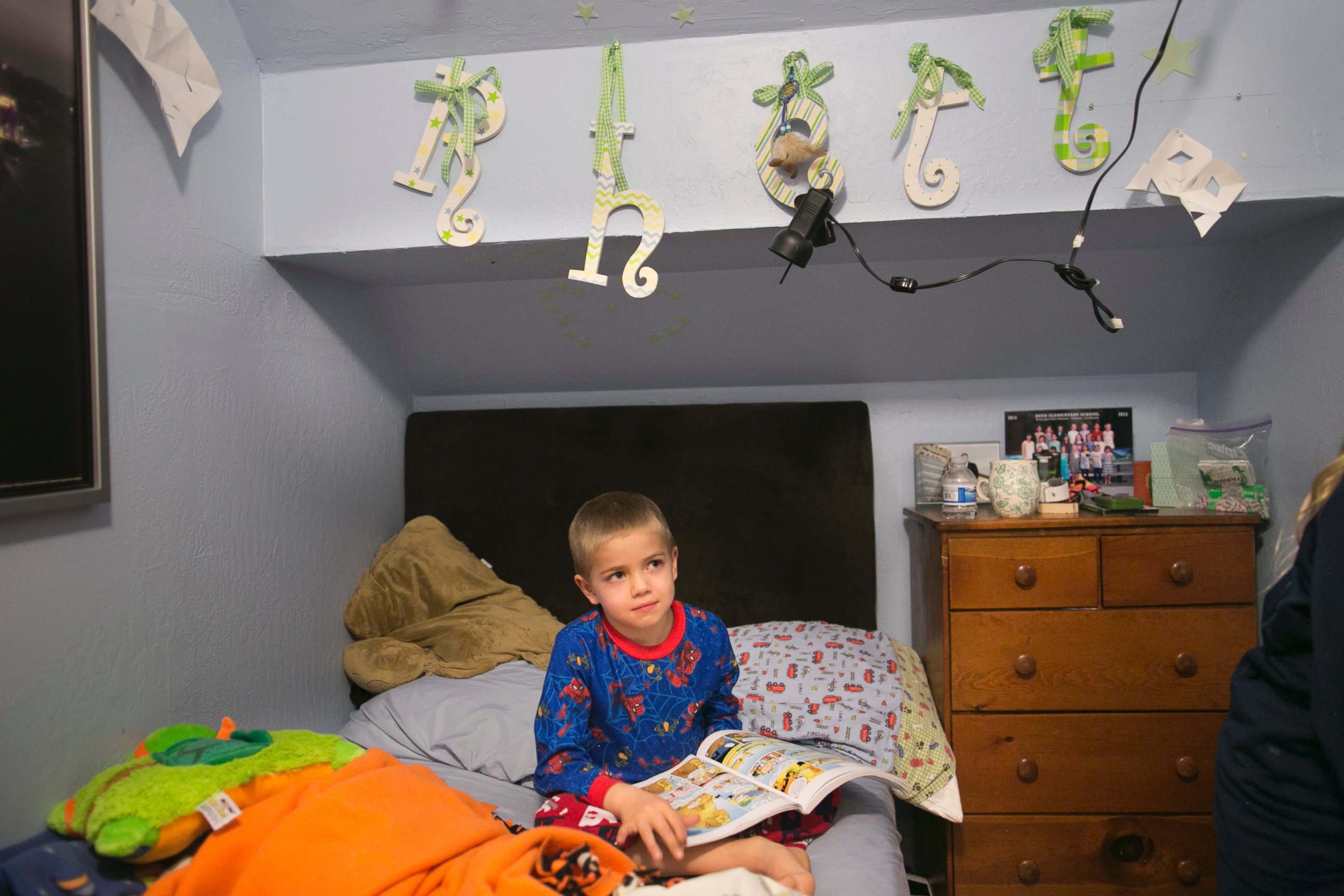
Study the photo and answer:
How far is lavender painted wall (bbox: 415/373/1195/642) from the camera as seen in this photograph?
2.36 meters

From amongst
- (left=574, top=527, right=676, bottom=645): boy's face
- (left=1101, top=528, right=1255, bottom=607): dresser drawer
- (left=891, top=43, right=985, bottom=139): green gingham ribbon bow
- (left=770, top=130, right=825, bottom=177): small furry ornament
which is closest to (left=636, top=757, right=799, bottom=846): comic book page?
(left=574, top=527, right=676, bottom=645): boy's face

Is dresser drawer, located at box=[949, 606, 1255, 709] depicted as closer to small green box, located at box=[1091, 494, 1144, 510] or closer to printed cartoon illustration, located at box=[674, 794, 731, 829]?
small green box, located at box=[1091, 494, 1144, 510]

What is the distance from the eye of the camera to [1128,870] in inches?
72.2

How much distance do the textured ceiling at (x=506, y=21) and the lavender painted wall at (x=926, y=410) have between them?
3.50ft

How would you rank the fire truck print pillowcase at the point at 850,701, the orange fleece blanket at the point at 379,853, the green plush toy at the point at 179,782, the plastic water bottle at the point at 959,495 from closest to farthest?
the orange fleece blanket at the point at 379,853
the green plush toy at the point at 179,782
the fire truck print pillowcase at the point at 850,701
the plastic water bottle at the point at 959,495

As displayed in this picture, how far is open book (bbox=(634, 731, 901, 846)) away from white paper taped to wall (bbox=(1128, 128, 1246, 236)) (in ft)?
4.34

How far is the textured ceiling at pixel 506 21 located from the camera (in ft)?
5.64

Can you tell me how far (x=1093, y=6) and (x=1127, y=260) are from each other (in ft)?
2.31

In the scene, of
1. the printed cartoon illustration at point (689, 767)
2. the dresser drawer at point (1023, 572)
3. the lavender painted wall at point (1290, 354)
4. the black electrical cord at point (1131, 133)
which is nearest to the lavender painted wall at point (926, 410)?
the lavender painted wall at point (1290, 354)

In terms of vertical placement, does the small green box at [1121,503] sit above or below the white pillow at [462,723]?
above

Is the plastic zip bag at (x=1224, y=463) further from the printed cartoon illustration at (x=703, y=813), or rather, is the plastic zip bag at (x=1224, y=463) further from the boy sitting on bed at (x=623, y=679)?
the printed cartoon illustration at (x=703, y=813)

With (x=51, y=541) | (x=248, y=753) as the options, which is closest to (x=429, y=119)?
(x=51, y=541)

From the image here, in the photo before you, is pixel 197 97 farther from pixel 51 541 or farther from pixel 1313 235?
pixel 1313 235

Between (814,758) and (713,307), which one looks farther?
(713,307)
